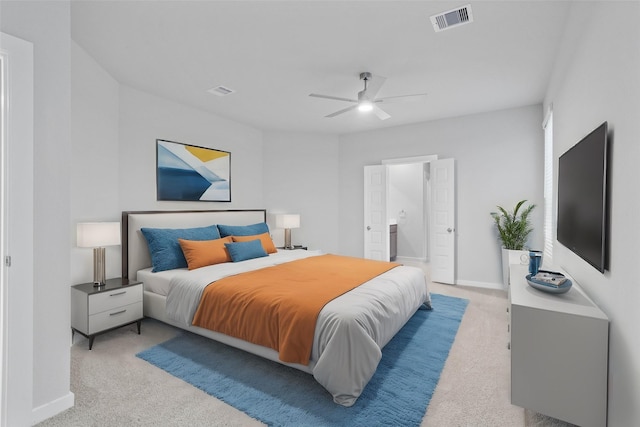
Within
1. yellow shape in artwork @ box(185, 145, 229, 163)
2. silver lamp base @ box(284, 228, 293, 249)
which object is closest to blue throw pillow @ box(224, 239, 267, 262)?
silver lamp base @ box(284, 228, 293, 249)

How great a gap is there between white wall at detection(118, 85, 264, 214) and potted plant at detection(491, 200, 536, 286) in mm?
4013

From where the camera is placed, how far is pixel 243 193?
520 centimetres

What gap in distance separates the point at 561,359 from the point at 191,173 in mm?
4299

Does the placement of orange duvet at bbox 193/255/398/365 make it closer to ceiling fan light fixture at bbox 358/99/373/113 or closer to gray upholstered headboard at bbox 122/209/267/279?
gray upholstered headboard at bbox 122/209/267/279

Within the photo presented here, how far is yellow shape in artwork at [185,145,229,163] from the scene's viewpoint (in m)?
4.31

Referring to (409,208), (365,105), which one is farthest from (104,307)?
(409,208)

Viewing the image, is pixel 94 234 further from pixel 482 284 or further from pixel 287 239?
pixel 482 284

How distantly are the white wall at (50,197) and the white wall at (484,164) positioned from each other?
4722 mm

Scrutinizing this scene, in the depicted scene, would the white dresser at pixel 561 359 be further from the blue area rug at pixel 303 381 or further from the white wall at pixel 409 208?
the white wall at pixel 409 208

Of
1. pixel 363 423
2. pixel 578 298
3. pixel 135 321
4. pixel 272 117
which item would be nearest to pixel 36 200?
pixel 135 321

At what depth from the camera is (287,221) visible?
5.30m

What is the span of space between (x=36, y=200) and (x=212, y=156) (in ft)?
9.58

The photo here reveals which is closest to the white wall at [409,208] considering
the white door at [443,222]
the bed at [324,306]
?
the white door at [443,222]

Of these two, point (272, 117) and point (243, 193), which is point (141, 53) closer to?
point (272, 117)
